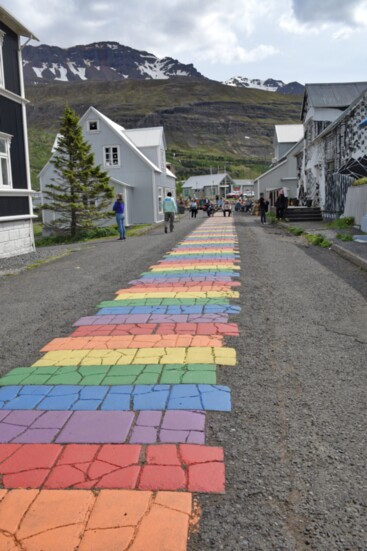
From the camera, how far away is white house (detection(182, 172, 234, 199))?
344 feet

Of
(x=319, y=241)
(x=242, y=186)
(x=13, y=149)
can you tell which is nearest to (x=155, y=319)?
(x=319, y=241)

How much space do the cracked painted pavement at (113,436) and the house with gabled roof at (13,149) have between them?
10392 millimetres

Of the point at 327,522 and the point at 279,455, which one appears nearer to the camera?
the point at 327,522

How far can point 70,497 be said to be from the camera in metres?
2.76

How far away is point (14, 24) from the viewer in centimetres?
1581

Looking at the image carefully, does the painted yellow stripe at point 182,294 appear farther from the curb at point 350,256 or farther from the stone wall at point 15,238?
the stone wall at point 15,238

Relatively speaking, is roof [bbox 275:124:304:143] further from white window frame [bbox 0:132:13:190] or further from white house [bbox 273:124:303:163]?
white window frame [bbox 0:132:13:190]

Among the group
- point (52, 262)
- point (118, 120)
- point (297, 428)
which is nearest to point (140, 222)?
point (52, 262)

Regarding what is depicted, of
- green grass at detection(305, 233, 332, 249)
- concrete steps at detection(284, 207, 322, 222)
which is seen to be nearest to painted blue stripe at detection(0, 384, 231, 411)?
green grass at detection(305, 233, 332, 249)

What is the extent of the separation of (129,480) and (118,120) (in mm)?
194727

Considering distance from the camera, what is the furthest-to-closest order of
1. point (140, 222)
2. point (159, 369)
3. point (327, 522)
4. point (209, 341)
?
point (140, 222)
point (209, 341)
point (159, 369)
point (327, 522)

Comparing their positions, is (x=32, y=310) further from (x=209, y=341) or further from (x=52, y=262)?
(x=52, y=262)

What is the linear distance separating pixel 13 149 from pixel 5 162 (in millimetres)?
626

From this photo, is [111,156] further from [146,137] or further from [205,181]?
[205,181]
